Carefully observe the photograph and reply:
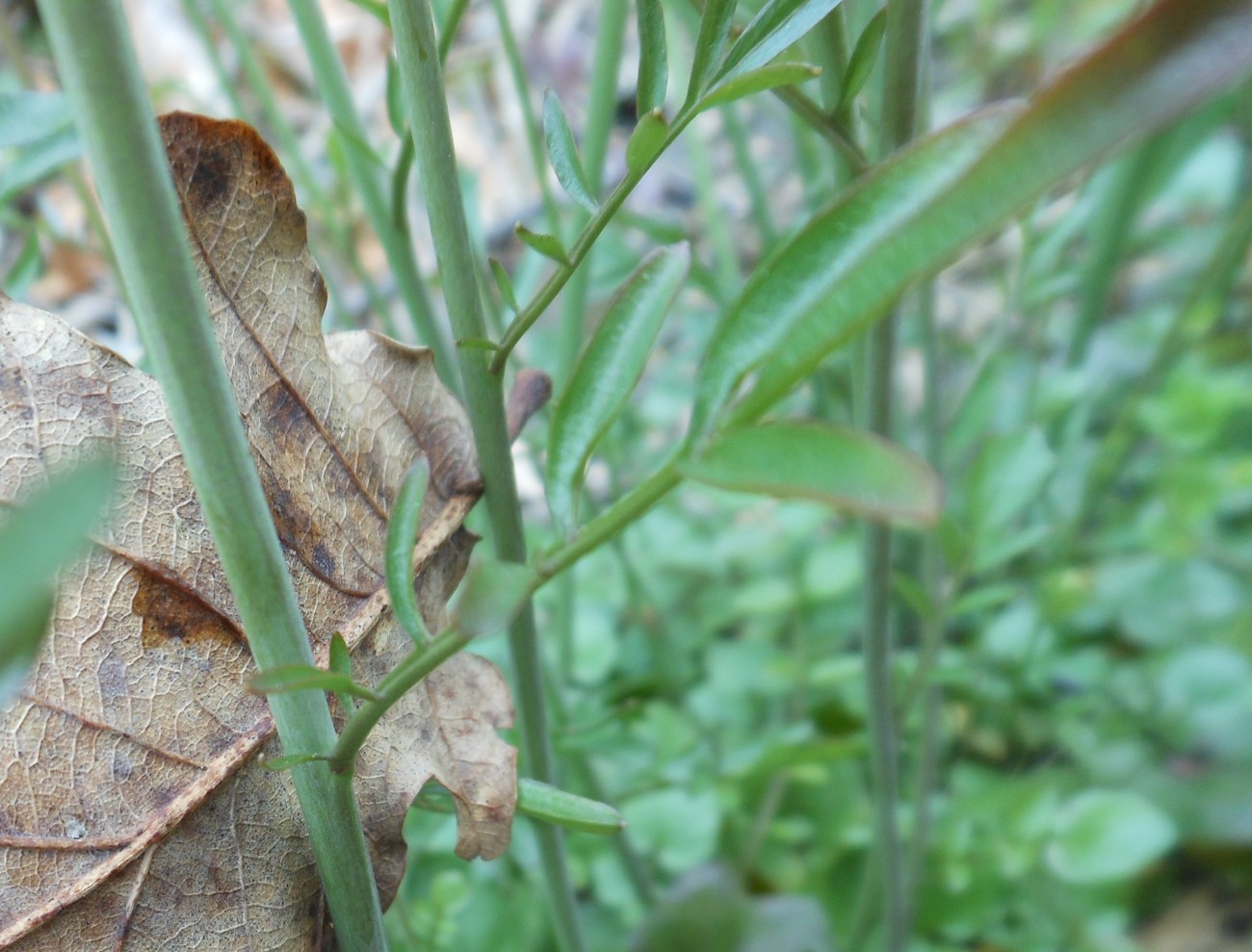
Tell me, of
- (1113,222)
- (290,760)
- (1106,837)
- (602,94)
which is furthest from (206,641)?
(1113,222)

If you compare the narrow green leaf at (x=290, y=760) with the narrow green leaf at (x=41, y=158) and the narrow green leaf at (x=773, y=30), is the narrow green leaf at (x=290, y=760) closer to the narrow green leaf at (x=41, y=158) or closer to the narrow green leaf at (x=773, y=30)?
the narrow green leaf at (x=773, y=30)

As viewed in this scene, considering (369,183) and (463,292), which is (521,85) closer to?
(369,183)

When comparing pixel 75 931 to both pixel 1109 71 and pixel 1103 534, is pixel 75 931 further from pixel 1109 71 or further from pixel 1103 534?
pixel 1103 534

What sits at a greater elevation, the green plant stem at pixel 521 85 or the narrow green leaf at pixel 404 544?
the green plant stem at pixel 521 85

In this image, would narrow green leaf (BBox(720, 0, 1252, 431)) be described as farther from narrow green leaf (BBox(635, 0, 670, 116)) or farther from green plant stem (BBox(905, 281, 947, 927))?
green plant stem (BBox(905, 281, 947, 927))

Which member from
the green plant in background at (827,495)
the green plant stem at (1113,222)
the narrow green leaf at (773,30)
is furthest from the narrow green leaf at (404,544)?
the green plant stem at (1113,222)

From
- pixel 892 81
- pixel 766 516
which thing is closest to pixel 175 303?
pixel 892 81

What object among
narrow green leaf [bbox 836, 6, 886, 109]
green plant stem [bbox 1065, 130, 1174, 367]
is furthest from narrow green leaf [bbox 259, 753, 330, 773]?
green plant stem [bbox 1065, 130, 1174, 367]

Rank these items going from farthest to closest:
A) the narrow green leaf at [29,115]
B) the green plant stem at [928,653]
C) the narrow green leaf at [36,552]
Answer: the green plant stem at [928,653], the narrow green leaf at [29,115], the narrow green leaf at [36,552]

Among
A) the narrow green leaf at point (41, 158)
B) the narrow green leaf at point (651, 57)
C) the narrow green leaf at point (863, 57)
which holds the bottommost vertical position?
the narrow green leaf at point (651, 57)
